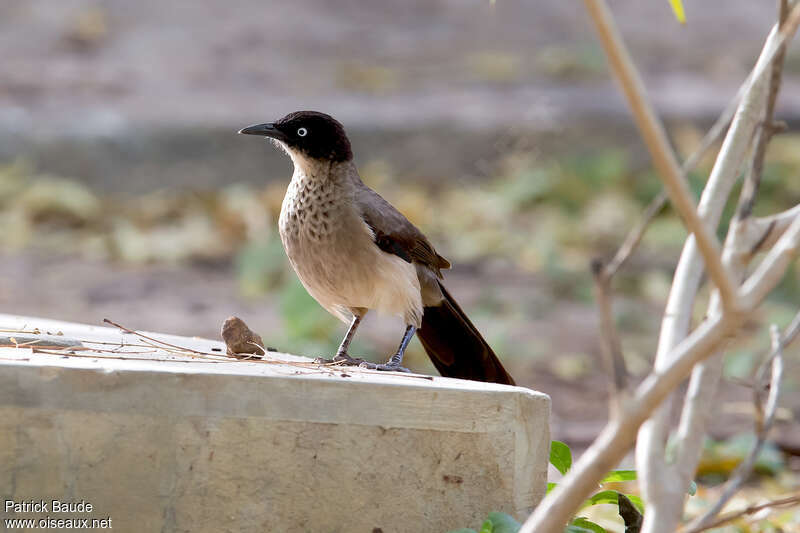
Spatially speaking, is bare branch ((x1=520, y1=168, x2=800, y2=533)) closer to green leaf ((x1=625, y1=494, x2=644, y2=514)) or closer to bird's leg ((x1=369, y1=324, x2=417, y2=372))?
green leaf ((x1=625, y1=494, x2=644, y2=514))

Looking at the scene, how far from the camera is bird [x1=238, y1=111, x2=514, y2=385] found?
3633 millimetres

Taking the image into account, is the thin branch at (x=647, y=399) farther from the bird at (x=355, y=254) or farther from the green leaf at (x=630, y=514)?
the bird at (x=355, y=254)

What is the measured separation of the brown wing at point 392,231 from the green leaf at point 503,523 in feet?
4.74

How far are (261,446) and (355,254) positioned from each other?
1.23m

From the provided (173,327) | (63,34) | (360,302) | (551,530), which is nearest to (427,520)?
(551,530)

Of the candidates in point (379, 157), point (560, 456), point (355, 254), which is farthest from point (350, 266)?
point (379, 157)

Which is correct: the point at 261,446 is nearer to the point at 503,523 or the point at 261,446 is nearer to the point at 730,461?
the point at 503,523

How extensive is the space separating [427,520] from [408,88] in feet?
30.5

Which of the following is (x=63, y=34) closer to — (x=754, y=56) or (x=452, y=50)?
(x=452, y=50)

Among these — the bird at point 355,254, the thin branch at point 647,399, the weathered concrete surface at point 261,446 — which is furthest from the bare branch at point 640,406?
the bird at point 355,254

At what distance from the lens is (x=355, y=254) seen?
362 centimetres

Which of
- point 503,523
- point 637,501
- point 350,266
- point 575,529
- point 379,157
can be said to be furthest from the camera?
point 379,157

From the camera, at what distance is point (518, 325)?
7.20 m

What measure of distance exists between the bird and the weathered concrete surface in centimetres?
91
